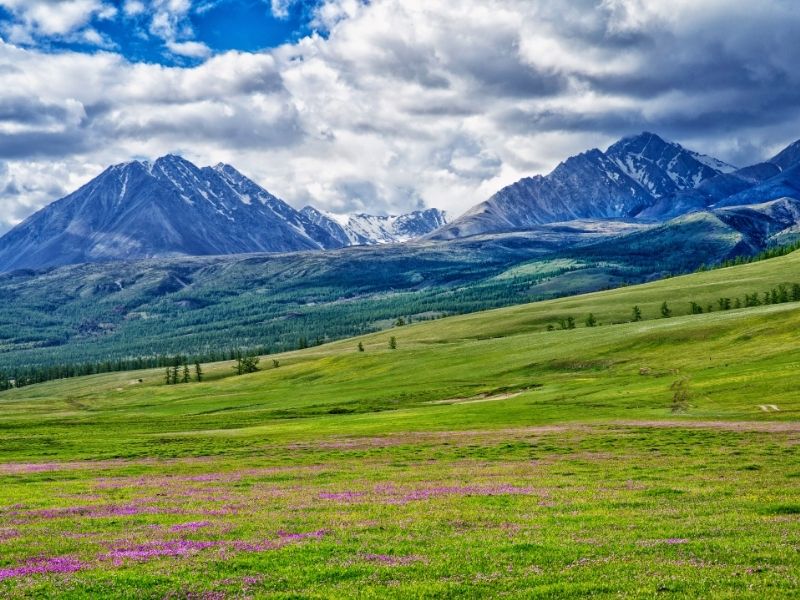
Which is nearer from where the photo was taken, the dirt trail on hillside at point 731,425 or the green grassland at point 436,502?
the green grassland at point 436,502

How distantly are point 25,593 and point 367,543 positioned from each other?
446 inches

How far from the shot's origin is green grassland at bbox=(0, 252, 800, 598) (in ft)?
69.4

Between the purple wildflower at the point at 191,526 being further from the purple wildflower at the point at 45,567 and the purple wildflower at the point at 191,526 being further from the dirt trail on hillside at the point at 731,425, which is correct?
the dirt trail on hillside at the point at 731,425

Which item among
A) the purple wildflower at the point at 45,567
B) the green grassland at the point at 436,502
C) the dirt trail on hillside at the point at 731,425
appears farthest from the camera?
the dirt trail on hillside at the point at 731,425

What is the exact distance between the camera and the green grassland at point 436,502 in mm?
21156

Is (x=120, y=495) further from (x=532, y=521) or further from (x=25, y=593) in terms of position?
(x=532, y=521)

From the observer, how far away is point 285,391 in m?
176

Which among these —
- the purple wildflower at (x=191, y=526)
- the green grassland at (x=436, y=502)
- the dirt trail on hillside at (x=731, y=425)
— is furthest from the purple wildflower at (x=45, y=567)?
the dirt trail on hillside at (x=731, y=425)

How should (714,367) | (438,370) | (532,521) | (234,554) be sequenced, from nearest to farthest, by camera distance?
(234,554) → (532,521) → (714,367) → (438,370)

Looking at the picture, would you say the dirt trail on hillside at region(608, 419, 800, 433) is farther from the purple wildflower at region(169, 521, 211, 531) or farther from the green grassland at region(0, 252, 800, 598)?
the purple wildflower at region(169, 521, 211, 531)

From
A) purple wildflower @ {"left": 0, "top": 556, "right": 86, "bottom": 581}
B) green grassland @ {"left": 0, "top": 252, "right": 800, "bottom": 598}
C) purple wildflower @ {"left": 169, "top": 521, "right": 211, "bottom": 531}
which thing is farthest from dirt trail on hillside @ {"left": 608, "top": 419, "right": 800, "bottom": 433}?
purple wildflower @ {"left": 0, "top": 556, "right": 86, "bottom": 581}

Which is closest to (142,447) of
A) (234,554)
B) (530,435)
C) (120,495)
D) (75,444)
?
(75,444)

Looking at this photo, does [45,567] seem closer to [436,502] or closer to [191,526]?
[191,526]

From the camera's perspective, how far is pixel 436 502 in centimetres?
3600
